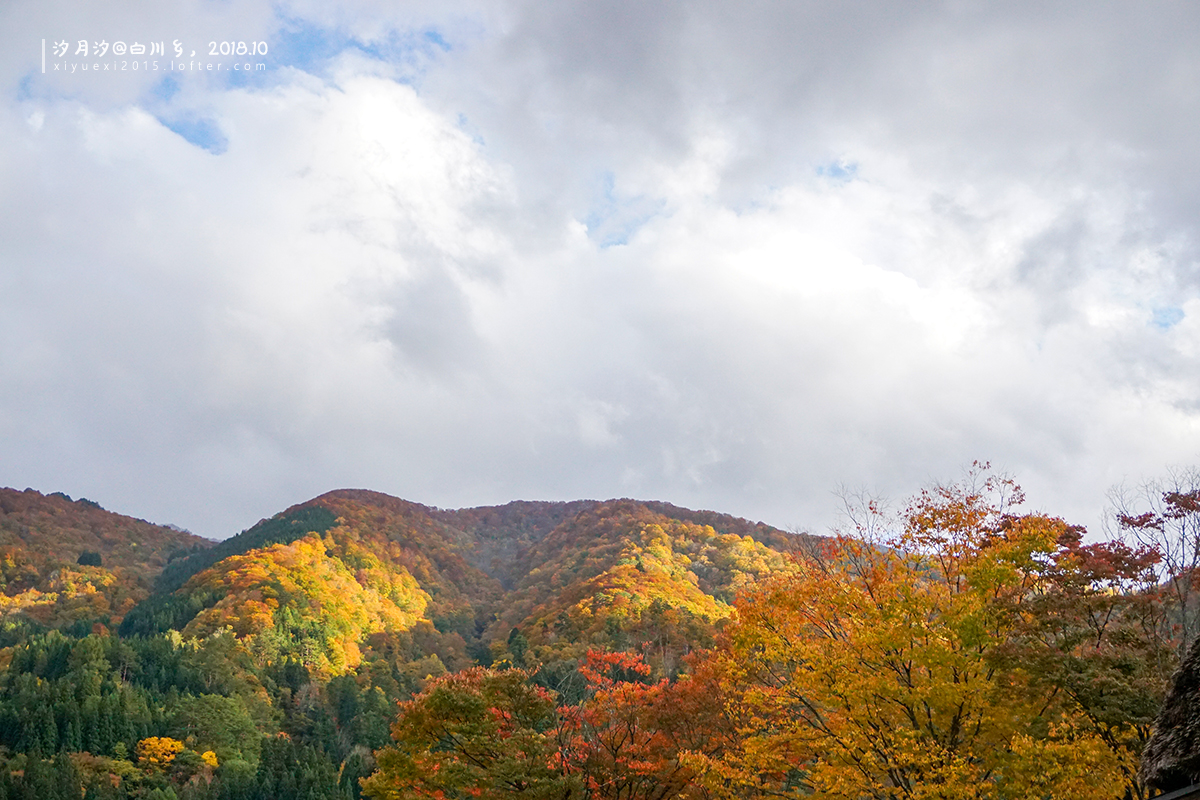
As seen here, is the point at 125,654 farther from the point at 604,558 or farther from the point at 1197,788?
the point at 1197,788

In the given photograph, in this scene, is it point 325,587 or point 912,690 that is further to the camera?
point 325,587

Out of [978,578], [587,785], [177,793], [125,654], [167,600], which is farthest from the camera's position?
[167,600]

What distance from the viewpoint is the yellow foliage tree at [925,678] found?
1227 centimetres

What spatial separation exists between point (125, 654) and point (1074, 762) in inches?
2739

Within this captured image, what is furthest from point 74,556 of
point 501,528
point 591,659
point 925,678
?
point 925,678

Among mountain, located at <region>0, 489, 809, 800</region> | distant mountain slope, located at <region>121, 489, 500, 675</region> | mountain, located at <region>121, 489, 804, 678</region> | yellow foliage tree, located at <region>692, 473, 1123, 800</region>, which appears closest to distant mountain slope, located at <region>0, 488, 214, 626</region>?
mountain, located at <region>0, 489, 809, 800</region>

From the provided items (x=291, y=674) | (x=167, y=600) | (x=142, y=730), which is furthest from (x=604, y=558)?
(x=142, y=730)

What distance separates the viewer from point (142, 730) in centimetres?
5103

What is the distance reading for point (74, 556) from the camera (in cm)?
10144

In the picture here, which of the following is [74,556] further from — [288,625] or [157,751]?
[157,751]

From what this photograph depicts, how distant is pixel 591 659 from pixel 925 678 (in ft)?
46.8

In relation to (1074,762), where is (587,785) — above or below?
below

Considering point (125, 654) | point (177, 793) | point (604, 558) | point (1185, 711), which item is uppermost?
point (604, 558)

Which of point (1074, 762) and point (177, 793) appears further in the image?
point (177, 793)
